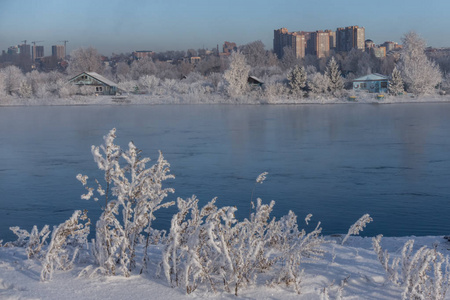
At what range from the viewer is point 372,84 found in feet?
181

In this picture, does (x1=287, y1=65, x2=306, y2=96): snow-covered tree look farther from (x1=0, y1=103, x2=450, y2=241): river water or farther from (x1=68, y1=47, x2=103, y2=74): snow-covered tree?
(x1=68, y1=47, x2=103, y2=74): snow-covered tree

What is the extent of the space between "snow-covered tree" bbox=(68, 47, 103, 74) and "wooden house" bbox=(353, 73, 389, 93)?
1712 inches

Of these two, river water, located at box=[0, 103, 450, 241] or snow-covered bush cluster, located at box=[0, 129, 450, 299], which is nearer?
snow-covered bush cluster, located at box=[0, 129, 450, 299]

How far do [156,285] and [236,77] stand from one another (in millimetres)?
51411

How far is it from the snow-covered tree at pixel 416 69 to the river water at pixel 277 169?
86.4 feet

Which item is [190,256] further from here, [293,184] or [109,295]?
[293,184]

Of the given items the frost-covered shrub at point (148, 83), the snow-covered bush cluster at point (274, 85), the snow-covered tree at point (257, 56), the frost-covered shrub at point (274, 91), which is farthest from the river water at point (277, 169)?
the snow-covered tree at point (257, 56)

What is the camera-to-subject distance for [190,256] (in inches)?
150

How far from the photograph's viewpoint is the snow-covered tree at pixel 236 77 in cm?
5384

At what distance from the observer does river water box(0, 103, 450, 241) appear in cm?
1001

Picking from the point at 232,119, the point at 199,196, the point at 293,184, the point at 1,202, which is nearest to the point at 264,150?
the point at 293,184

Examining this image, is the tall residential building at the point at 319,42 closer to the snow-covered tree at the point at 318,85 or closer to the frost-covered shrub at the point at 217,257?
the snow-covered tree at the point at 318,85

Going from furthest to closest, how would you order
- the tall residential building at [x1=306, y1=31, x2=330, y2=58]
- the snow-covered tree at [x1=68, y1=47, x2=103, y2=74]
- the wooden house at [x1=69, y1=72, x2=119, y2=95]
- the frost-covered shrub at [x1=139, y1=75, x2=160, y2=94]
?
the tall residential building at [x1=306, y1=31, x2=330, y2=58], the snow-covered tree at [x1=68, y1=47, x2=103, y2=74], the frost-covered shrub at [x1=139, y1=75, x2=160, y2=94], the wooden house at [x1=69, y1=72, x2=119, y2=95]

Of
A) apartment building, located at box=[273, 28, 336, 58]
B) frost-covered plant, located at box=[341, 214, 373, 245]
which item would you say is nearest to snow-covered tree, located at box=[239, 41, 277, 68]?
apartment building, located at box=[273, 28, 336, 58]
